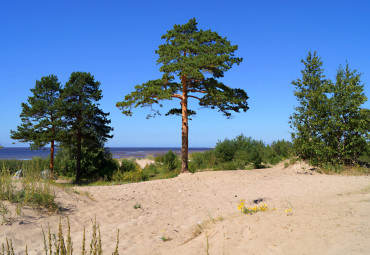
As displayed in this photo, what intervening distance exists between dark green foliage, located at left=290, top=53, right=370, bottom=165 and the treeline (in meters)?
14.0

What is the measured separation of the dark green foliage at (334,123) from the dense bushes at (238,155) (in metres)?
3.49

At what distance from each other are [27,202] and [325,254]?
20.8ft

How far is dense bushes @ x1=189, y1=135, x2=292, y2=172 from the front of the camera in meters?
17.7

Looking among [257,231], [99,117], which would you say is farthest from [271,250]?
[99,117]

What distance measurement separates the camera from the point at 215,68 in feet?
45.1

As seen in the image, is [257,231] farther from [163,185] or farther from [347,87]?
[347,87]

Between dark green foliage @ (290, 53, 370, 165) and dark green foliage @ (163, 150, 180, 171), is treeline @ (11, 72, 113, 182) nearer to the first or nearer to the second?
dark green foliage @ (163, 150, 180, 171)

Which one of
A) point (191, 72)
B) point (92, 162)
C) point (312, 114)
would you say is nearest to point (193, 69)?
point (191, 72)

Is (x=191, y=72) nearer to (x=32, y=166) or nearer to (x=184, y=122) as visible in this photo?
(x=184, y=122)

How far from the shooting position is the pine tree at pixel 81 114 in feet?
59.5

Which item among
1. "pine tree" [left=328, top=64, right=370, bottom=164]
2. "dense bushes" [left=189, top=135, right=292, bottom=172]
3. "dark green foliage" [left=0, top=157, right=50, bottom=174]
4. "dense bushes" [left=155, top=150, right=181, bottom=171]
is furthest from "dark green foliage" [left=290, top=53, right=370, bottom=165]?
"dark green foliage" [left=0, top=157, right=50, bottom=174]

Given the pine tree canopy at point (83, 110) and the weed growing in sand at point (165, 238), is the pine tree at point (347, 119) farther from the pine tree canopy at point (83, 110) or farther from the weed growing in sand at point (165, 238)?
the pine tree canopy at point (83, 110)

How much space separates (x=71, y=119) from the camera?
1880 cm

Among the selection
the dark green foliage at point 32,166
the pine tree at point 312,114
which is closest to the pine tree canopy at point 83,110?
the dark green foliage at point 32,166
